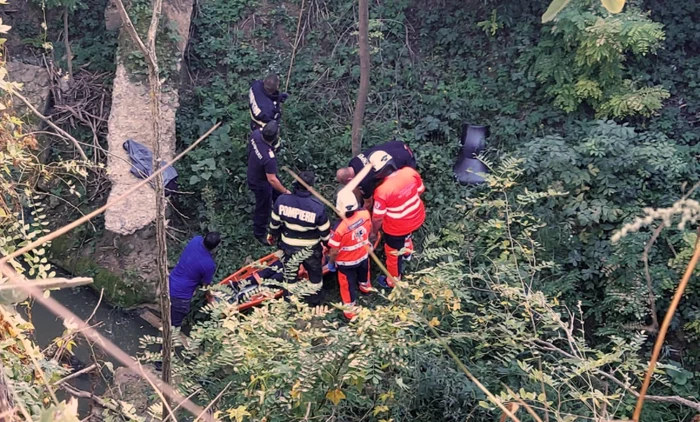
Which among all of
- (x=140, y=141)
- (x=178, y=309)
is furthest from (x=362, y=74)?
(x=178, y=309)

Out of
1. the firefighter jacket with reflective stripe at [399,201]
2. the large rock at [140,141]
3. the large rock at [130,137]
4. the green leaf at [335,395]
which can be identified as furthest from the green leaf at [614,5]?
the large rock at [130,137]

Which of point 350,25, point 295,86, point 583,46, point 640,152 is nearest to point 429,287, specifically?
point 640,152

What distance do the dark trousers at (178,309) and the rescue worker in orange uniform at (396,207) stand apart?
6.93ft

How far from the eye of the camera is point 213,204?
7.22m

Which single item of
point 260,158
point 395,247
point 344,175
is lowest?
point 395,247

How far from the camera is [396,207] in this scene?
6.04 meters

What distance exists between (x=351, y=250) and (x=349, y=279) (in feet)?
1.40

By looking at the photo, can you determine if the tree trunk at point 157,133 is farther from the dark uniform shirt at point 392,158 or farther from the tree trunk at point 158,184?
the dark uniform shirt at point 392,158

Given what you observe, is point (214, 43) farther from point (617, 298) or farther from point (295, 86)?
point (617, 298)

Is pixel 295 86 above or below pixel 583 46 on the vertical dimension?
below

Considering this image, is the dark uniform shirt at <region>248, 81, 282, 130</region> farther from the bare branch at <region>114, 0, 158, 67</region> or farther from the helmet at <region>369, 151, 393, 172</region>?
the bare branch at <region>114, 0, 158, 67</region>

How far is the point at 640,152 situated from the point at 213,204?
16.3 ft

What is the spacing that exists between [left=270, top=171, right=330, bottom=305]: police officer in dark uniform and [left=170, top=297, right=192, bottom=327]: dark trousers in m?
1.12

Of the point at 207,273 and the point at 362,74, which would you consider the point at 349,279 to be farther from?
the point at 362,74
